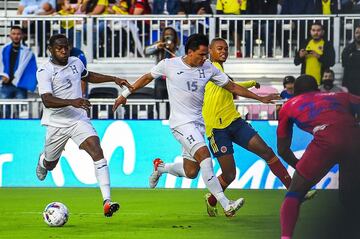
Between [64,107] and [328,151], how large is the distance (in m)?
4.69

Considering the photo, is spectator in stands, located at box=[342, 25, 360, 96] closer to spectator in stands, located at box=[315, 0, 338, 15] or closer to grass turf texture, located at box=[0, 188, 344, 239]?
spectator in stands, located at box=[315, 0, 338, 15]

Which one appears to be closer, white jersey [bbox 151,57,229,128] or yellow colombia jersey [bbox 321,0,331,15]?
white jersey [bbox 151,57,229,128]

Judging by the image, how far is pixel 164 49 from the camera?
76.1ft

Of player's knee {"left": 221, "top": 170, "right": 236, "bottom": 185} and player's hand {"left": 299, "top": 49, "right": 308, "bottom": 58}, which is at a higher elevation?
player's hand {"left": 299, "top": 49, "right": 308, "bottom": 58}

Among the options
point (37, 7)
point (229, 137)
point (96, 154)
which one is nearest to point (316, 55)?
point (37, 7)

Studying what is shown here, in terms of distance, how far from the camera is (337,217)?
8.70m

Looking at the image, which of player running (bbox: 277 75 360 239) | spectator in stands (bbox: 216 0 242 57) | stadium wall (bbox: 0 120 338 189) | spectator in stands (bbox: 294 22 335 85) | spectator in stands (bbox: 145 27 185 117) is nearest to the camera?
player running (bbox: 277 75 360 239)

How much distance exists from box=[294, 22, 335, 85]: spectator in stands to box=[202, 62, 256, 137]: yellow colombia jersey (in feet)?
24.0

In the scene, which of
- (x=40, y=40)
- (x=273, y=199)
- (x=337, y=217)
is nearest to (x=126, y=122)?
(x=273, y=199)

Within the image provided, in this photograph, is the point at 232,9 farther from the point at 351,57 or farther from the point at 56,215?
the point at 56,215

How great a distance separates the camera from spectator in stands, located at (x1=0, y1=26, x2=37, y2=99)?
24.1 m

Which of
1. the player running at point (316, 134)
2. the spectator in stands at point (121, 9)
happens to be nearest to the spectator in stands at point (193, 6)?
the spectator in stands at point (121, 9)

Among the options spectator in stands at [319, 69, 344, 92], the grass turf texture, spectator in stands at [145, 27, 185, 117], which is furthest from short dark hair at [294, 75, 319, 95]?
spectator in stands at [319, 69, 344, 92]

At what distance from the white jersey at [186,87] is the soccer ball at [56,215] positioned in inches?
76.3
